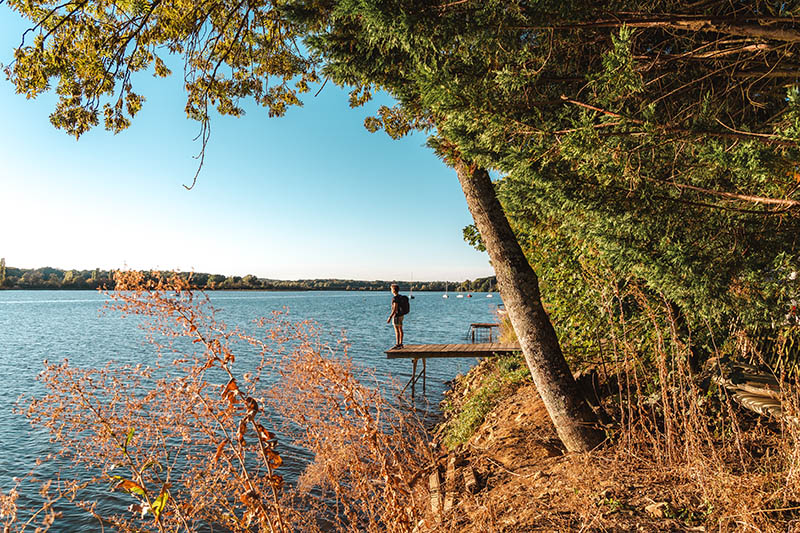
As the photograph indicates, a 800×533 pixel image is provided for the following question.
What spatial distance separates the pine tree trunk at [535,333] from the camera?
4.19 meters

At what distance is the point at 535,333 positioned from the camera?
4.31 m

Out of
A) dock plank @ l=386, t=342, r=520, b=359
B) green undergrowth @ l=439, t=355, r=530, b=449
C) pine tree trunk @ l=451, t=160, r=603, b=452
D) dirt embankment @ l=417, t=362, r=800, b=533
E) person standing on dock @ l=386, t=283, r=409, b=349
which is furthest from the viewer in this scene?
person standing on dock @ l=386, t=283, r=409, b=349

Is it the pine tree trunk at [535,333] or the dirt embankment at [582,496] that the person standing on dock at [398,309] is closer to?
the dirt embankment at [582,496]

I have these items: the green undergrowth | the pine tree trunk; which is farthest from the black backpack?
the pine tree trunk

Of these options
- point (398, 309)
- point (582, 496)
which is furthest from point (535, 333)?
point (398, 309)

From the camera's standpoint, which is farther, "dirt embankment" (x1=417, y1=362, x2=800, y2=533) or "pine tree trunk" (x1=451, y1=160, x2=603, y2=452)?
"pine tree trunk" (x1=451, y1=160, x2=603, y2=452)

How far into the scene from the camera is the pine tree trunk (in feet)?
13.8

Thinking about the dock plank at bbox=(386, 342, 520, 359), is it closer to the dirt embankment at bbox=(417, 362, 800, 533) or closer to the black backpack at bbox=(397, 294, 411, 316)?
the black backpack at bbox=(397, 294, 411, 316)

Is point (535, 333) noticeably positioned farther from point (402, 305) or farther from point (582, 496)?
point (402, 305)

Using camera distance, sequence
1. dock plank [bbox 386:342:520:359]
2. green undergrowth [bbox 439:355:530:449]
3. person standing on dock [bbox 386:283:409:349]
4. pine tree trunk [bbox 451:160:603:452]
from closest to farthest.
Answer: pine tree trunk [bbox 451:160:603:452] → green undergrowth [bbox 439:355:530:449] → dock plank [bbox 386:342:520:359] → person standing on dock [bbox 386:283:409:349]

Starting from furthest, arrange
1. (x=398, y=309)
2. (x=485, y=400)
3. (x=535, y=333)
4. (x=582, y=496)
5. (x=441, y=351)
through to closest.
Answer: (x=398, y=309) → (x=441, y=351) → (x=485, y=400) → (x=535, y=333) → (x=582, y=496)

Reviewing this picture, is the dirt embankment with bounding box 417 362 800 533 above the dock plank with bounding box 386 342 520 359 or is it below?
above

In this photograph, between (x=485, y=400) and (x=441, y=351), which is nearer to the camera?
(x=485, y=400)

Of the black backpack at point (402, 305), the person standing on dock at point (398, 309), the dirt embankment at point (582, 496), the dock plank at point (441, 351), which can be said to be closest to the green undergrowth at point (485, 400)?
the dock plank at point (441, 351)
